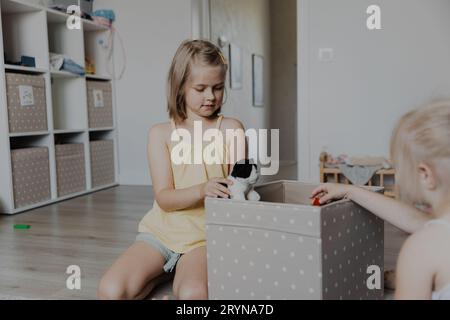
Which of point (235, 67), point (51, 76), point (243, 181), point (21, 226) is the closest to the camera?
point (243, 181)

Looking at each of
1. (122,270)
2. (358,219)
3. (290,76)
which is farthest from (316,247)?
(290,76)

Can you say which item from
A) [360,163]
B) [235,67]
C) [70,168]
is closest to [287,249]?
[360,163]

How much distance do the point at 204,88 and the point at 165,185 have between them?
0.87 feet

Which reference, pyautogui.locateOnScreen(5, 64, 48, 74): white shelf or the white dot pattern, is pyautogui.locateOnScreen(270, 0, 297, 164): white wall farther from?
the white dot pattern

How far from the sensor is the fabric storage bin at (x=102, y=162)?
9.91 ft

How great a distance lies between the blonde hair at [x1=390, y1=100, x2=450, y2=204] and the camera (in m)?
0.68

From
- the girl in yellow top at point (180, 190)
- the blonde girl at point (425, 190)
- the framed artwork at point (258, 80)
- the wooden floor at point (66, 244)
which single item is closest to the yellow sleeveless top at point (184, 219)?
the girl in yellow top at point (180, 190)

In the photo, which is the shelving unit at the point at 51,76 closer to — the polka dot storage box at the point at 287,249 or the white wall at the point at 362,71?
the white wall at the point at 362,71

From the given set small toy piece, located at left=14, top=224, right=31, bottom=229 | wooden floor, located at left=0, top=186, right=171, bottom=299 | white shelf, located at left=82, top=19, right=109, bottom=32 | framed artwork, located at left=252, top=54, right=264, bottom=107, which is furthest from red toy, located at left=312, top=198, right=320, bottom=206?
framed artwork, located at left=252, top=54, right=264, bottom=107

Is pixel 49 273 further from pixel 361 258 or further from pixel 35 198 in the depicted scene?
pixel 35 198

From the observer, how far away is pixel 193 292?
0.96 m

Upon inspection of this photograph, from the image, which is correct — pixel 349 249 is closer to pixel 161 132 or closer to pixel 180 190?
pixel 180 190

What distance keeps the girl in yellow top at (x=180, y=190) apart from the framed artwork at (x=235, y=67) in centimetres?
269

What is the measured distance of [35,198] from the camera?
246 cm
